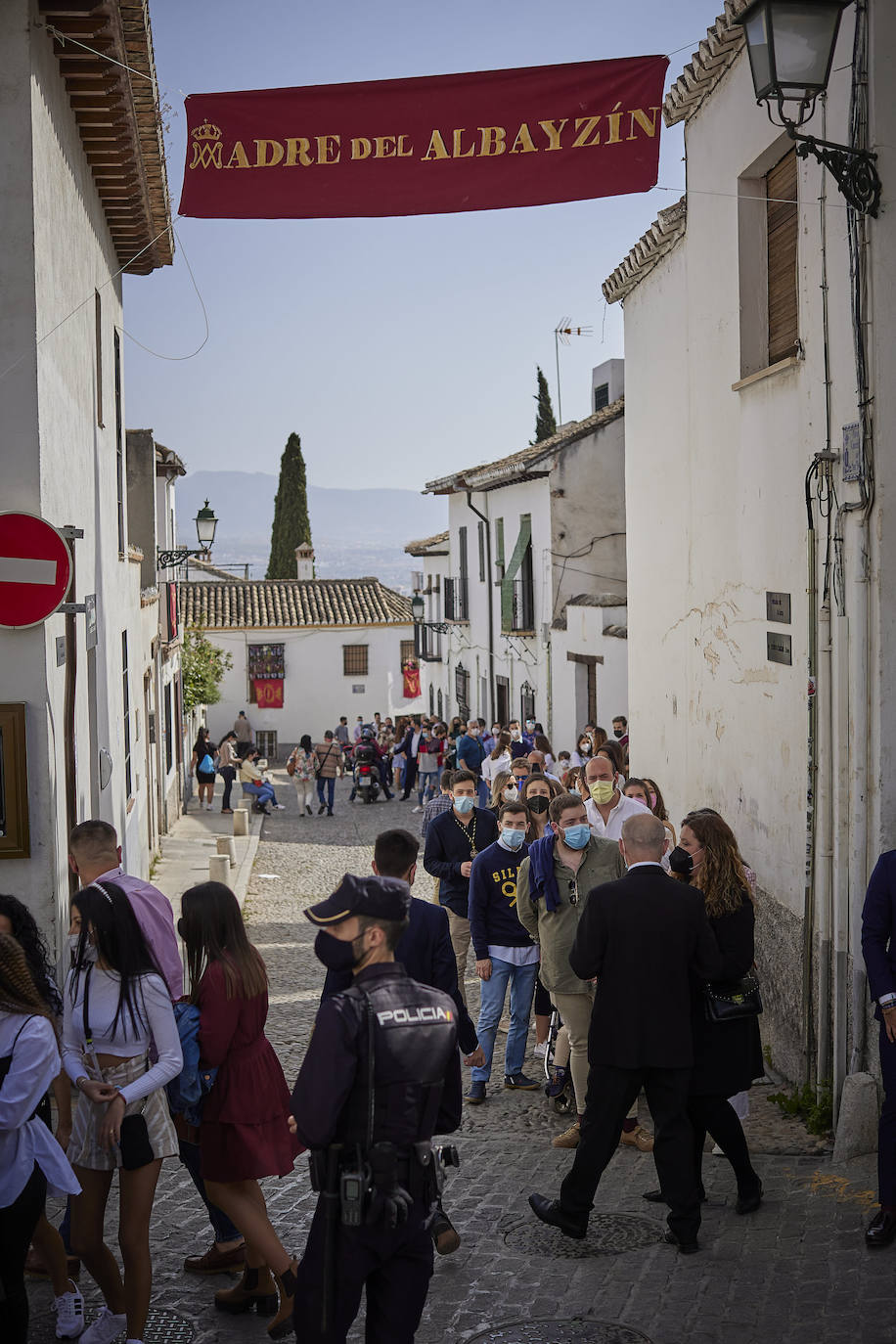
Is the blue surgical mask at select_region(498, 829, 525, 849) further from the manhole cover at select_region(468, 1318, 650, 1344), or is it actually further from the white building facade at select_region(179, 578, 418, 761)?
the white building facade at select_region(179, 578, 418, 761)

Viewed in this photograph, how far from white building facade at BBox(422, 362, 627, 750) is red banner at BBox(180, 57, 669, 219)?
39.9 feet

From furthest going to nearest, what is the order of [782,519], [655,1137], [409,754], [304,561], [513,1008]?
[304,561]
[409,754]
[782,519]
[513,1008]
[655,1137]

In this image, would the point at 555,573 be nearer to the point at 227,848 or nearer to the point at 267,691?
the point at 227,848

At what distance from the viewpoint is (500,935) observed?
801cm

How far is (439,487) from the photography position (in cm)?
3369

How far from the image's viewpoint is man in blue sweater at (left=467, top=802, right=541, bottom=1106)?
26.2 ft

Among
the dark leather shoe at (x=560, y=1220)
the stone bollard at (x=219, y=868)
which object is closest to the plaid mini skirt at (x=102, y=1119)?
the dark leather shoe at (x=560, y=1220)

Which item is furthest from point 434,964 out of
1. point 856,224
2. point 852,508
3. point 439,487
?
point 439,487

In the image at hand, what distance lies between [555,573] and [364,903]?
68.8 feet

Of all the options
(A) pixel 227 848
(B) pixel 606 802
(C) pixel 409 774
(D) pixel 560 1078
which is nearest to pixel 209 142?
(B) pixel 606 802

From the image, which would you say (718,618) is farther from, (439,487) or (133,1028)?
(439,487)

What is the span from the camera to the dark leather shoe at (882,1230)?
5469mm

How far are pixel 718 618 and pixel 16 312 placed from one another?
5.38m

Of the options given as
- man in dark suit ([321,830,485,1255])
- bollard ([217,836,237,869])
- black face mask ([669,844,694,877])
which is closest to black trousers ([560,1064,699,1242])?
man in dark suit ([321,830,485,1255])
